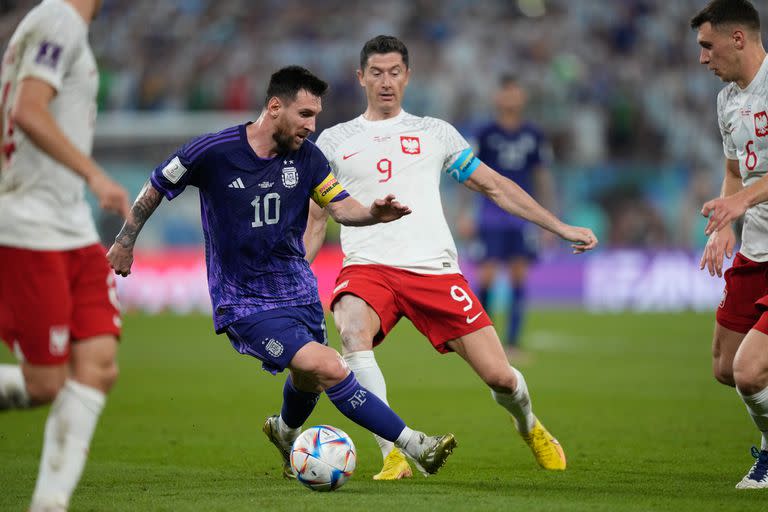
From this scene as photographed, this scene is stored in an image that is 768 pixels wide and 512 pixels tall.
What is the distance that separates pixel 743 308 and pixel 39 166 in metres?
3.93

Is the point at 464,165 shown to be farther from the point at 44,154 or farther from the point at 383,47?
the point at 44,154

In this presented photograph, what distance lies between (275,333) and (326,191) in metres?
0.86

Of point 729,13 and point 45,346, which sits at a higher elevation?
point 729,13

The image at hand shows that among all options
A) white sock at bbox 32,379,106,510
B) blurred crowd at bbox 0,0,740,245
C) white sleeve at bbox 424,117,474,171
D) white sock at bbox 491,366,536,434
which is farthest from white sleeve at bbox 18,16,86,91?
blurred crowd at bbox 0,0,740,245

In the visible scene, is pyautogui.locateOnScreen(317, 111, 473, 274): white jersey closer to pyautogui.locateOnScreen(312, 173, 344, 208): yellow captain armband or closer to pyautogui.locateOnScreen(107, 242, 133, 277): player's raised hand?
pyautogui.locateOnScreen(312, 173, 344, 208): yellow captain armband

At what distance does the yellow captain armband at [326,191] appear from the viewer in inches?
247

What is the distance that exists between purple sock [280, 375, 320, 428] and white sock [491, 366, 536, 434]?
113 cm

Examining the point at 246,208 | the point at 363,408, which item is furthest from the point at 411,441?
the point at 246,208

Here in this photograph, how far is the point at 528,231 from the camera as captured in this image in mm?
14164

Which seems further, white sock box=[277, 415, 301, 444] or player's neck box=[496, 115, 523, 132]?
player's neck box=[496, 115, 523, 132]

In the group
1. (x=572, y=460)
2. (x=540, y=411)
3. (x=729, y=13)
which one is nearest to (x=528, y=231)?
(x=540, y=411)

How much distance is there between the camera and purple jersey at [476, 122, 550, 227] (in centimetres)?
1358

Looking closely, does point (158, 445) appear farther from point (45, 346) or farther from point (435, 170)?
point (45, 346)

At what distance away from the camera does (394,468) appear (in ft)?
21.7
